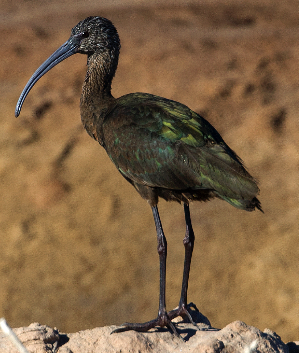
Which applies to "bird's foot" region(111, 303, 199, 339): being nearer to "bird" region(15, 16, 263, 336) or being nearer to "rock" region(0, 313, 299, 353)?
"bird" region(15, 16, 263, 336)

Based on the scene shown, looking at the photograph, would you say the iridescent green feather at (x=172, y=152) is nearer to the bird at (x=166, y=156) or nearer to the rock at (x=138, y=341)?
the bird at (x=166, y=156)

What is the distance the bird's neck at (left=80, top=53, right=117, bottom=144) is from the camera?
Answer: 565 cm

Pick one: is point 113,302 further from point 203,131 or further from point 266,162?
point 203,131

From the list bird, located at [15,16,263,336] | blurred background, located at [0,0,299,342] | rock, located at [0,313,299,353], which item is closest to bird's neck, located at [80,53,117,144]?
bird, located at [15,16,263,336]

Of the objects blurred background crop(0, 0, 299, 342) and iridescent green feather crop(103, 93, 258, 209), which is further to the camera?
blurred background crop(0, 0, 299, 342)

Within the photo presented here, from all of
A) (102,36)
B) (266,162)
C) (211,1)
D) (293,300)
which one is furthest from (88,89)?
(211,1)

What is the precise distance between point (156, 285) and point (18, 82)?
225 inches

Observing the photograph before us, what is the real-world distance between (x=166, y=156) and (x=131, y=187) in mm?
6454

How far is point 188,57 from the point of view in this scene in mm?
13266

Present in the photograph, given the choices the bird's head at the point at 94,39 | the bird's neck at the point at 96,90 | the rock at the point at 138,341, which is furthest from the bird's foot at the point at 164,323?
the bird's head at the point at 94,39

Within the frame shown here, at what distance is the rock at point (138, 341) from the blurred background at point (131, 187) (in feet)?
16.7

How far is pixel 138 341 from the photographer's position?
4.31 m

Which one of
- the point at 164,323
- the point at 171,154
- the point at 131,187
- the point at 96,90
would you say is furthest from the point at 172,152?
the point at 131,187

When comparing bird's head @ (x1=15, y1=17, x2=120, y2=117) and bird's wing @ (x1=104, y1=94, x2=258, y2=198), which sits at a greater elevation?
bird's head @ (x1=15, y1=17, x2=120, y2=117)
